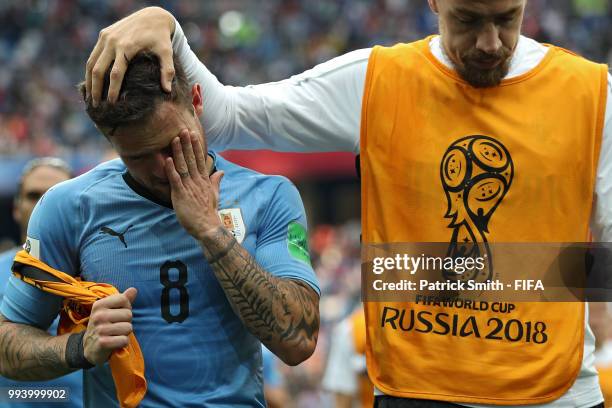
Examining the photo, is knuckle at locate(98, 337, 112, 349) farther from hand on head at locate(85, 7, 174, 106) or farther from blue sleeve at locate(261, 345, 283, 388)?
blue sleeve at locate(261, 345, 283, 388)

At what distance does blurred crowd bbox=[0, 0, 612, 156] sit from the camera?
22719mm

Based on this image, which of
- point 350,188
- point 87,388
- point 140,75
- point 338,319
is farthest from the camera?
point 350,188

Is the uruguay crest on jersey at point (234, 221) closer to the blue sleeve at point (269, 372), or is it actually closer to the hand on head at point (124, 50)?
the hand on head at point (124, 50)

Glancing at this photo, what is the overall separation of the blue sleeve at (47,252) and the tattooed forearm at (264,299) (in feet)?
1.37

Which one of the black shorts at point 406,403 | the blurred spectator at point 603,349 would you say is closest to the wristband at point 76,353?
the black shorts at point 406,403

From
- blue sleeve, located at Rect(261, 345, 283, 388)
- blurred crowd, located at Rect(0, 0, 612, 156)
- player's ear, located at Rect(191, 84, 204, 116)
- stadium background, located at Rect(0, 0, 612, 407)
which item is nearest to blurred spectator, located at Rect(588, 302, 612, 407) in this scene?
blue sleeve, located at Rect(261, 345, 283, 388)

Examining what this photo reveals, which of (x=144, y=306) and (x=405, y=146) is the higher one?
(x=405, y=146)

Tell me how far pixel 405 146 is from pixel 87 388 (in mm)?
1087

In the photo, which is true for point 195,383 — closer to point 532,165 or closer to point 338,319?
point 532,165

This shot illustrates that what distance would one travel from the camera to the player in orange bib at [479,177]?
2.89m

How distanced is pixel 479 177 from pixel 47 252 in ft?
3.82

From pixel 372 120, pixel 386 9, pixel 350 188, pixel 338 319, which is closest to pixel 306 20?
pixel 386 9

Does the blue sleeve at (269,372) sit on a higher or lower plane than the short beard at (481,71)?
lower

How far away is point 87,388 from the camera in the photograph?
296 cm
